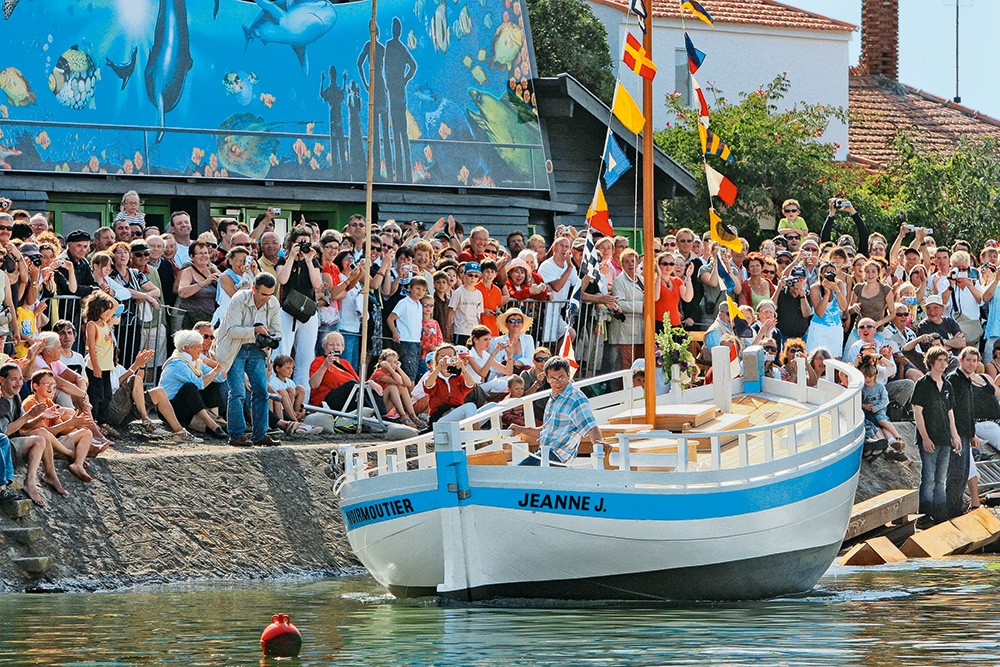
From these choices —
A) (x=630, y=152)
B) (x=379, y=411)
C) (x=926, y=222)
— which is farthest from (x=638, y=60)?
(x=926, y=222)

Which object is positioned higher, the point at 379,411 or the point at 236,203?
the point at 236,203

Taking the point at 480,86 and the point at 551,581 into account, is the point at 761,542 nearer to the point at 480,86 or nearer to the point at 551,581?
the point at 551,581

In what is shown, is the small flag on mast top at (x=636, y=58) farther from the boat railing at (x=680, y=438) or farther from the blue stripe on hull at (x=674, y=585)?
the blue stripe on hull at (x=674, y=585)

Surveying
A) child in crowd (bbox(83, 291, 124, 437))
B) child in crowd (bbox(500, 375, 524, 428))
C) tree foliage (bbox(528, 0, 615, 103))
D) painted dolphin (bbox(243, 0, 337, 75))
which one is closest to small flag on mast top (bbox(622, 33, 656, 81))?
child in crowd (bbox(500, 375, 524, 428))

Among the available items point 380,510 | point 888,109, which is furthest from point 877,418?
point 888,109

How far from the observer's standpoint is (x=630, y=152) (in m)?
33.8

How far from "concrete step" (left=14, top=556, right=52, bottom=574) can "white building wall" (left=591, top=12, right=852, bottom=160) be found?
32.3 metres

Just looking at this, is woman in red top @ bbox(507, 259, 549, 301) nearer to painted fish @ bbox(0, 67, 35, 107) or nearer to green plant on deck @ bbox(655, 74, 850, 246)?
painted fish @ bbox(0, 67, 35, 107)

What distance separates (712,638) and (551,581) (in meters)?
2.26

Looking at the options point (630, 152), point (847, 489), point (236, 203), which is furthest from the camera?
point (630, 152)

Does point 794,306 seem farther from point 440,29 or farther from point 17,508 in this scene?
point 17,508

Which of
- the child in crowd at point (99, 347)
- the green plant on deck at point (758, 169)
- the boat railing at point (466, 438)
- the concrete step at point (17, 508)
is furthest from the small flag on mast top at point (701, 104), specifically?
the green plant on deck at point (758, 169)

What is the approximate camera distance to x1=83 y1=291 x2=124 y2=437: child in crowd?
1777 cm

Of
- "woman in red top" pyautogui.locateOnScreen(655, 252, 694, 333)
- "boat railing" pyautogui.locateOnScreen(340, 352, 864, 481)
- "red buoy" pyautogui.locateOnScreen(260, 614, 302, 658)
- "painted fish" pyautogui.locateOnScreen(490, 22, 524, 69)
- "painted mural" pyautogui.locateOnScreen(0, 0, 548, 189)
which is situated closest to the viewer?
"red buoy" pyautogui.locateOnScreen(260, 614, 302, 658)
